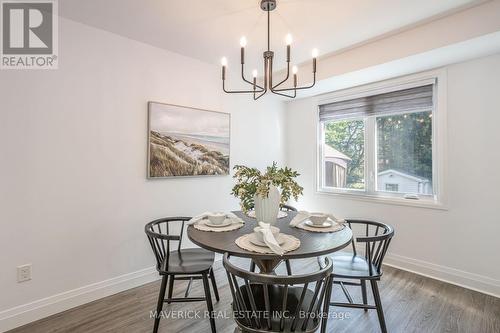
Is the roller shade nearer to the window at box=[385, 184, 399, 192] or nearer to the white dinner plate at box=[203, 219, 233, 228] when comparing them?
the window at box=[385, 184, 399, 192]

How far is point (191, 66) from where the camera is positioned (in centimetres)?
303

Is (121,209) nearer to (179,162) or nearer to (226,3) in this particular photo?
(179,162)

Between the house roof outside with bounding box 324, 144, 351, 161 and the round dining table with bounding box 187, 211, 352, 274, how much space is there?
2.07 m

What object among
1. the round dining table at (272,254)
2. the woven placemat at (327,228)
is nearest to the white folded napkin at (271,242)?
the round dining table at (272,254)

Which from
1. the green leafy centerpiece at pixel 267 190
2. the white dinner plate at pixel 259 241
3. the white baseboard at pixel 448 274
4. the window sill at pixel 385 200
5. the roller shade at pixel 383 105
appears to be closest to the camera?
the white dinner plate at pixel 259 241

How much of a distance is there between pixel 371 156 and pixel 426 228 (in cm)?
106

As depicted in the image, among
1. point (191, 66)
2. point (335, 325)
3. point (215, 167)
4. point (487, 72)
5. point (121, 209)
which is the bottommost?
point (335, 325)

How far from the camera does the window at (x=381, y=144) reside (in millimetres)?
2986

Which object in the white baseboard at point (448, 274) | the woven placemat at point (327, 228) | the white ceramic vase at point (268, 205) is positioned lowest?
the white baseboard at point (448, 274)

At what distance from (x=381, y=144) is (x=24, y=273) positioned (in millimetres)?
3907

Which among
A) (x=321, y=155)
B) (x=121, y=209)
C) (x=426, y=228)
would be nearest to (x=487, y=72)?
(x=426, y=228)

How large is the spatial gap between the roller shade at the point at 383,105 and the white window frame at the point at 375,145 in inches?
2.2

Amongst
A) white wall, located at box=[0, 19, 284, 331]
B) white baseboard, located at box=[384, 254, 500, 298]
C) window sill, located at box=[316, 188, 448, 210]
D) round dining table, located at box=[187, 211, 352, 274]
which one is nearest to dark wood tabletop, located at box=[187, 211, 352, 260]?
round dining table, located at box=[187, 211, 352, 274]

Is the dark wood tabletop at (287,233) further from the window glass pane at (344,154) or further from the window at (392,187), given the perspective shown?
the window glass pane at (344,154)
